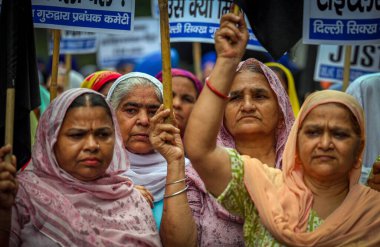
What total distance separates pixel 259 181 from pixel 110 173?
2.54 ft

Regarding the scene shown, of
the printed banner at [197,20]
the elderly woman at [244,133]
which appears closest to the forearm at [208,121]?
the elderly woman at [244,133]

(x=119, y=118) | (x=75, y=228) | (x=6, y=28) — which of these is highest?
(x=6, y=28)

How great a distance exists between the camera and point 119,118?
182 inches

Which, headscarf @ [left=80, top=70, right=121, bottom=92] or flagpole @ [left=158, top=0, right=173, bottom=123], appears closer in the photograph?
flagpole @ [left=158, top=0, right=173, bottom=123]

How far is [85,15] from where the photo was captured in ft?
15.9

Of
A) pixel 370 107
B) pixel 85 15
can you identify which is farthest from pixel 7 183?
pixel 370 107

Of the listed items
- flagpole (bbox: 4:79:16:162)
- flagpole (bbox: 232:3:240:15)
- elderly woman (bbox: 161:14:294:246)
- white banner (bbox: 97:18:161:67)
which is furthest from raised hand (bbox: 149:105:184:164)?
white banner (bbox: 97:18:161:67)

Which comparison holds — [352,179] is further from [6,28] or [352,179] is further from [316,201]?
[6,28]

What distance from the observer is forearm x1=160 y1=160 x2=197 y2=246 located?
3703 mm

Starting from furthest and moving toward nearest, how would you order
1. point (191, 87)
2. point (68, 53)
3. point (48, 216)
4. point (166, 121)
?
point (68, 53)
point (191, 87)
point (166, 121)
point (48, 216)

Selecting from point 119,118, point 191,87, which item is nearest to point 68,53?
point 191,87

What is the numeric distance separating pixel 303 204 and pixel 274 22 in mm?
1098

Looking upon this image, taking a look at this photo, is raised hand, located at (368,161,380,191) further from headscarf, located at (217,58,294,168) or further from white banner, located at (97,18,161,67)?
white banner, located at (97,18,161,67)

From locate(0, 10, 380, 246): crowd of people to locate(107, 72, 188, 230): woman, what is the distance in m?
0.31
